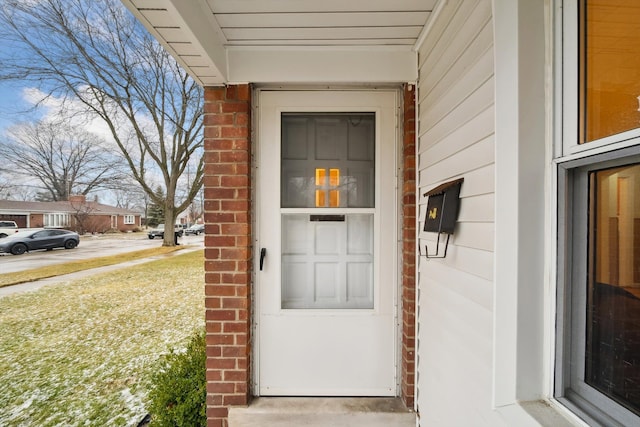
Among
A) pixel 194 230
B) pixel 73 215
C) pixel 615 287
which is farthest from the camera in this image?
pixel 194 230

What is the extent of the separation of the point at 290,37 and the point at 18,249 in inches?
142

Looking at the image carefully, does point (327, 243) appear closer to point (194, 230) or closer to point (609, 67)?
point (609, 67)

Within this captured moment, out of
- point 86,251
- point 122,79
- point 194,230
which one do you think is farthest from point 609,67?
point 122,79

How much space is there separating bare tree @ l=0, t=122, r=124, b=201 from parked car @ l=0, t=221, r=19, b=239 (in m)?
0.45

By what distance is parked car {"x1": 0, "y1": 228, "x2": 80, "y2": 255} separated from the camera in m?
2.86

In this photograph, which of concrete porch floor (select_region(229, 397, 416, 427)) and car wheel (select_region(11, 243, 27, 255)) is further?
car wheel (select_region(11, 243, 27, 255))

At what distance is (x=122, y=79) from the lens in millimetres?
4008

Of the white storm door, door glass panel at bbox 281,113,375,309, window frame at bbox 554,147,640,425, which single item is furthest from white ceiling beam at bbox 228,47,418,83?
window frame at bbox 554,147,640,425

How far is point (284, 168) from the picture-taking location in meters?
1.91

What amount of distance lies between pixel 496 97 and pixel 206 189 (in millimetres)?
1587

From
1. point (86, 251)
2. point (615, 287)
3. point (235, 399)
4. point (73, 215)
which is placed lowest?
point (235, 399)

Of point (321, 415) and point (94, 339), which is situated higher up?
point (321, 415)

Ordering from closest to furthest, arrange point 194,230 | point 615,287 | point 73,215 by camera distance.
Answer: point 615,287, point 73,215, point 194,230

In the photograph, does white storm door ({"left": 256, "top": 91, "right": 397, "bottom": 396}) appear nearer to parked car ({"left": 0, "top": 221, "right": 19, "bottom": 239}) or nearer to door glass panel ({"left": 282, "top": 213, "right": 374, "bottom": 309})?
door glass panel ({"left": 282, "top": 213, "right": 374, "bottom": 309})
